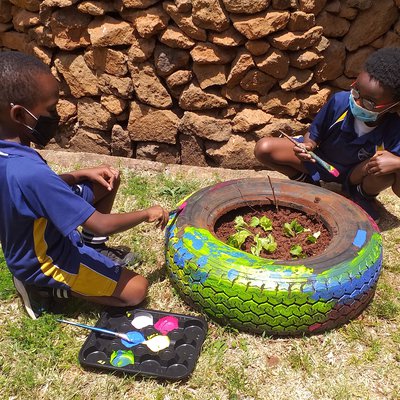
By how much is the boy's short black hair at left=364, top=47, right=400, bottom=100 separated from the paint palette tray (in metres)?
1.76

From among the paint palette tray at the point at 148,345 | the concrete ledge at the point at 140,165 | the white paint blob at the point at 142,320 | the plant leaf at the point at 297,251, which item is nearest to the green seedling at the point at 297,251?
the plant leaf at the point at 297,251

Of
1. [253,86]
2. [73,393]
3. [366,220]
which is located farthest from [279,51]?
[73,393]

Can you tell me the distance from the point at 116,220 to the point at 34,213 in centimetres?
36

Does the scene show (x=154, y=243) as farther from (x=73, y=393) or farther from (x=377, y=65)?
(x=377, y=65)

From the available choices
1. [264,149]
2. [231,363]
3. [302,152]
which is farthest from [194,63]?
[231,363]

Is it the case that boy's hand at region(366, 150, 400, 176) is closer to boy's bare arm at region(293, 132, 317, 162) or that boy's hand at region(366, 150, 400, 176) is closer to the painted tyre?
boy's bare arm at region(293, 132, 317, 162)

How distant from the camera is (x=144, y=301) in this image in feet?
9.15

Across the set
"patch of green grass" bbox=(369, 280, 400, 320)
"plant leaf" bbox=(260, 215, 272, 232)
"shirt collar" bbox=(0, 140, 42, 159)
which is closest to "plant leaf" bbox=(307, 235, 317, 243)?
"plant leaf" bbox=(260, 215, 272, 232)

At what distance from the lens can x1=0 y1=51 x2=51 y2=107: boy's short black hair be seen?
7.03ft

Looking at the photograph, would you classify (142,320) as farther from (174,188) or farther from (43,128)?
(174,188)

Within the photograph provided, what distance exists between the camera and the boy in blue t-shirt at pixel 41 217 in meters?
2.16

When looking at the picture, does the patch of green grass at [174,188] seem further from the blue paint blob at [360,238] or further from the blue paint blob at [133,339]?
the blue paint blob at [360,238]

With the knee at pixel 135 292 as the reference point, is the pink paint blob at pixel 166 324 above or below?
below

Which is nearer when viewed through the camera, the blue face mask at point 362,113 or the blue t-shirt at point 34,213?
the blue t-shirt at point 34,213
